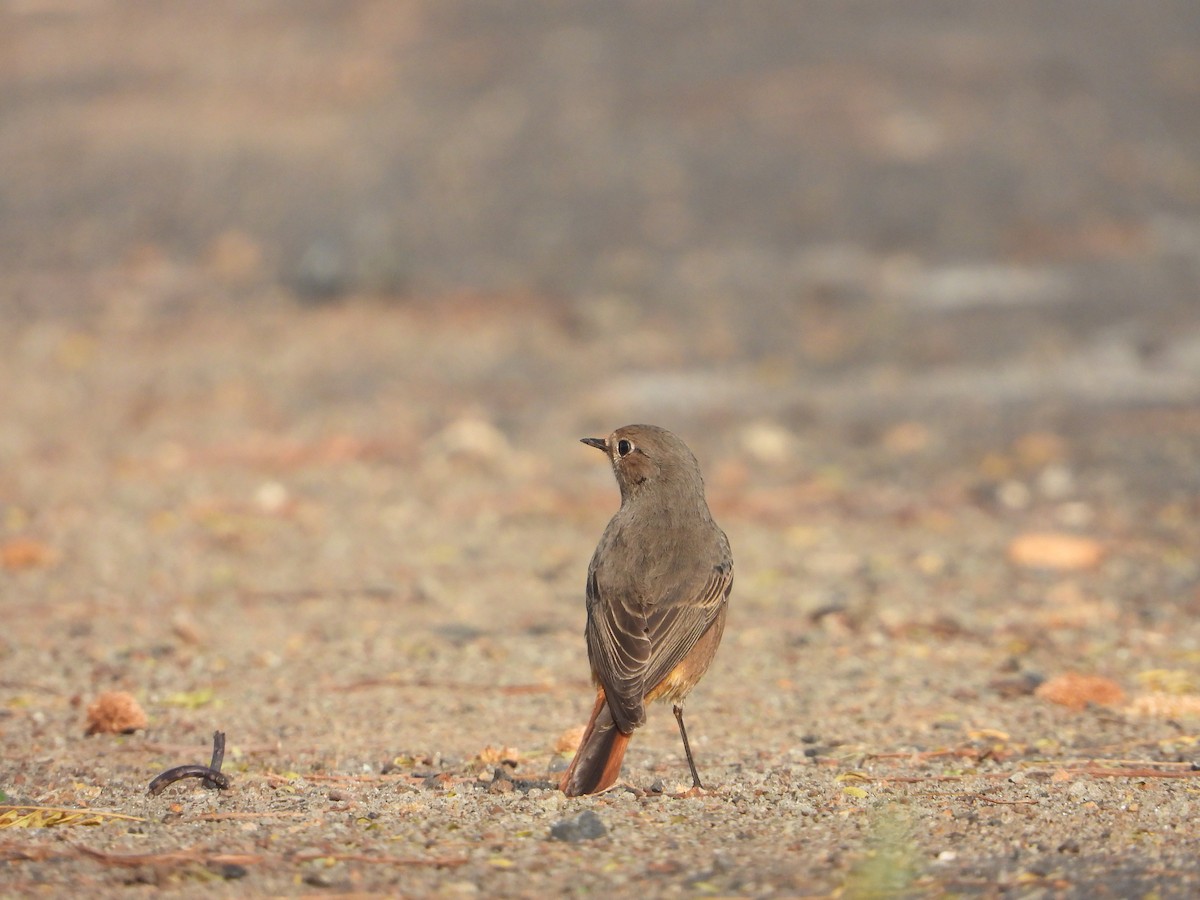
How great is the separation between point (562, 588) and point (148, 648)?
196 centimetres

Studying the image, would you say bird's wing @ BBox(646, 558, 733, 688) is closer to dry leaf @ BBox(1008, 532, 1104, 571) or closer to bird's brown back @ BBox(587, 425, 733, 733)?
bird's brown back @ BBox(587, 425, 733, 733)

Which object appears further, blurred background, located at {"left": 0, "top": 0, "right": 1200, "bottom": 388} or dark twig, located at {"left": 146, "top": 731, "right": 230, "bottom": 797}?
blurred background, located at {"left": 0, "top": 0, "right": 1200, "bottom": 388}

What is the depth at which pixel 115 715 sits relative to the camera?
4.93 metres

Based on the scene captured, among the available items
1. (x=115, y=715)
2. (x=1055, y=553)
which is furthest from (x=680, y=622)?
(x=1055, y=553)

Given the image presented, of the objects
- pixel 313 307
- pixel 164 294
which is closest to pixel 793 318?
pixel 313 307

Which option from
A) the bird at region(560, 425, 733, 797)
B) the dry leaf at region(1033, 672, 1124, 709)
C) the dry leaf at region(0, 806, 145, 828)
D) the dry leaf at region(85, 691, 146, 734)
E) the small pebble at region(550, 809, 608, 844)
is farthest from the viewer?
the dry leaf at region(1033, 672, 1124, 709)

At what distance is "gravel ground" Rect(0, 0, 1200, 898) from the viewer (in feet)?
13.2

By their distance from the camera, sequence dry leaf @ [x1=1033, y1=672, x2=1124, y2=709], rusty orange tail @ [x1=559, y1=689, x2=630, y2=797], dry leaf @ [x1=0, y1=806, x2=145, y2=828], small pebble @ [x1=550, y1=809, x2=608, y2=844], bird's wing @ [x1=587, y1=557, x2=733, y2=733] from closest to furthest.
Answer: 1. small pebble @ [x1=550, y1=809, x2=608, y2=844]
2. dry leaf @ [x1=0, y1=806, x2=145, y2=828]
3. rusty orange tail @ [x1=559, y1=689, x2=630, y2=797]
4. bird's wing @ [x1=587, y1=557, x2=733, y2=733]
5. dry leaf @ [x1=1033, y1=672, x2=1124, y2=709]

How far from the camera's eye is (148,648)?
6.10 m

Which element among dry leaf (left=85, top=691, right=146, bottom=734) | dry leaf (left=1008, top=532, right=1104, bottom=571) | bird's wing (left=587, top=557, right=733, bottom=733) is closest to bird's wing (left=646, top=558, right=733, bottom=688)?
bird's wing (left=587, top=557, right=733, bottom=733)

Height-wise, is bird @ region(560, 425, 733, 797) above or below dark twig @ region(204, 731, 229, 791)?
above

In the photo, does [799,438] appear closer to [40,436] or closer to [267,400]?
[267,400]

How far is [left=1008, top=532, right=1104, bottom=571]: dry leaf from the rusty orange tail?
3.75 metres

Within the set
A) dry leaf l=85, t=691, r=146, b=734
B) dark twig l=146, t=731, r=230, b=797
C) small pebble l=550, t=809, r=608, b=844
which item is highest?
dry leaf l=85, t=691, r=146, b=734
